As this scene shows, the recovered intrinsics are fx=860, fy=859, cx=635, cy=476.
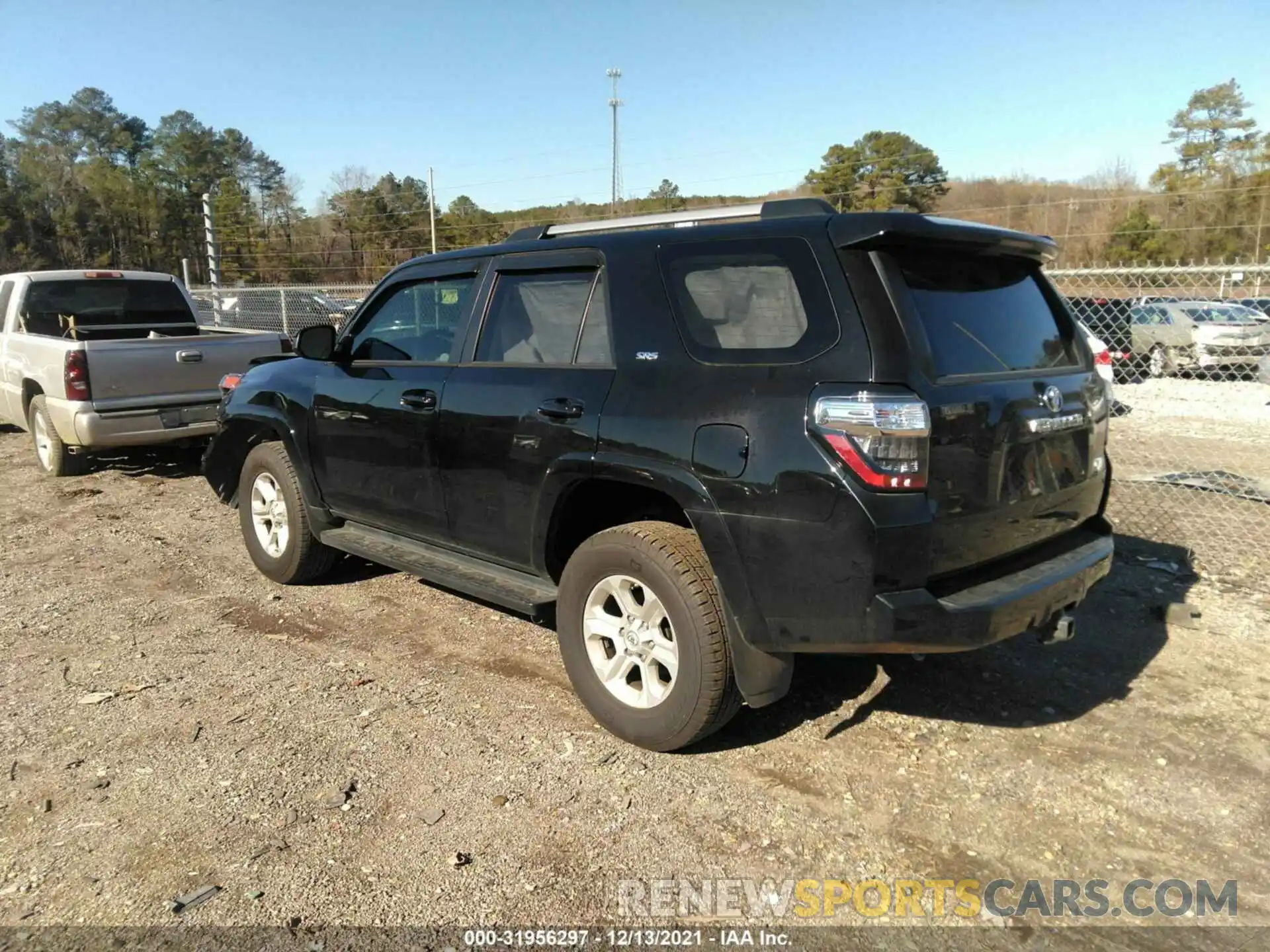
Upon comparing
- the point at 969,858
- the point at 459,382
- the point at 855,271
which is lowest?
the point at 969,858

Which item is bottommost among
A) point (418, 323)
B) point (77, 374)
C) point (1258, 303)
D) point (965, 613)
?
point (965, 613)

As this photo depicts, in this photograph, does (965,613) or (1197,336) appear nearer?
(965,613)

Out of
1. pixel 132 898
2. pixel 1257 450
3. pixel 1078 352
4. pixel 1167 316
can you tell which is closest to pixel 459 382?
pixel 132 898

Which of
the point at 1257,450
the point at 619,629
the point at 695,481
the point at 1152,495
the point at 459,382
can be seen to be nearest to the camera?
the point at 695,481

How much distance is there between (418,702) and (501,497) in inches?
38.3

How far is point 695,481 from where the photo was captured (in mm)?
2928

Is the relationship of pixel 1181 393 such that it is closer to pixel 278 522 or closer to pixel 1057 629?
pixel 1057 629

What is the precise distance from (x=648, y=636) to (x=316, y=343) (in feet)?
8.68

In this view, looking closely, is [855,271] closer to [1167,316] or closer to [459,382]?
[459,382]

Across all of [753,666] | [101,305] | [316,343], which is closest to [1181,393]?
[753,666]

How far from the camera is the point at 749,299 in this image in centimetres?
302

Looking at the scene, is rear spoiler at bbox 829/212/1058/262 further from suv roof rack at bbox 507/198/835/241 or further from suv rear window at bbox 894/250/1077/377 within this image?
suv roof rack at bbox 507/198/835/241

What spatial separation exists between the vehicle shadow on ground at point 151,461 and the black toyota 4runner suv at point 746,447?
216 inches

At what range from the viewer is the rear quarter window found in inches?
111
